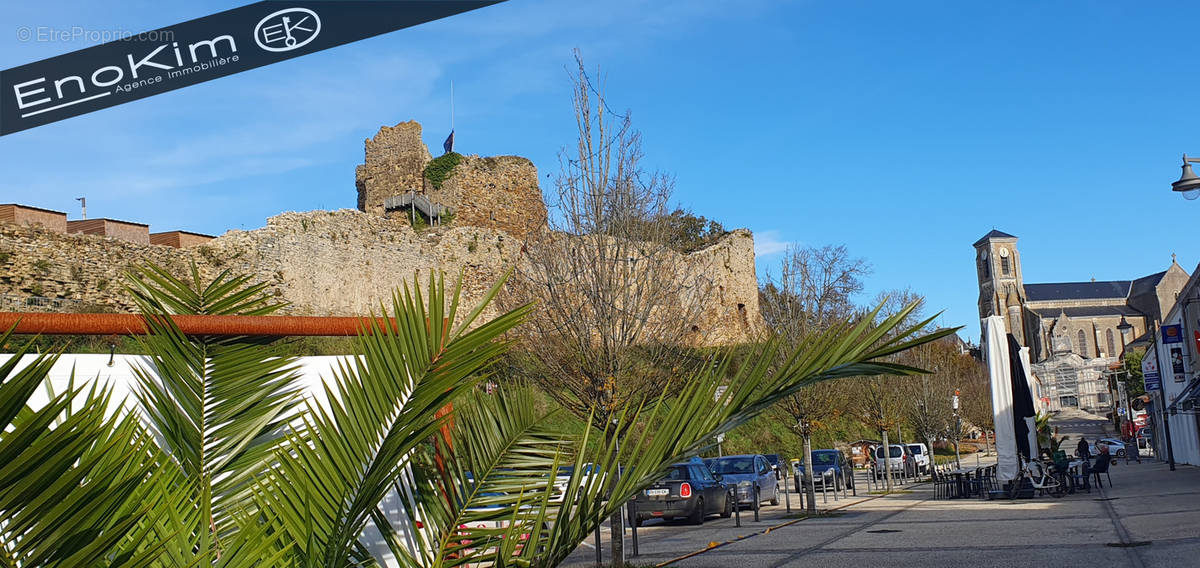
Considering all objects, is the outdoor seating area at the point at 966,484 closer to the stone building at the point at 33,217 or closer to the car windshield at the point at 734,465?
the car windshield at the point at 734,465

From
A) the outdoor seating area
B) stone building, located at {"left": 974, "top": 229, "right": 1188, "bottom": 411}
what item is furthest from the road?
stone building, located at {"left": 974, "top": 229, "right": 1188, "bottom": 411}

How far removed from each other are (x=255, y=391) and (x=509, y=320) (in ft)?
5.56

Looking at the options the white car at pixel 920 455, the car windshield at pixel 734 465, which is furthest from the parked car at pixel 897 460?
the car windshield at pixel 734 465

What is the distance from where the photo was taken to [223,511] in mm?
3738

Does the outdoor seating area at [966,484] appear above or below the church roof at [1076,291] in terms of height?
below

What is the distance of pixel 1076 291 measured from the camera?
132500mm

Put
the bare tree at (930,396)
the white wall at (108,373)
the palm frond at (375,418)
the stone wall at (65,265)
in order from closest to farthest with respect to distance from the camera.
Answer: the palm frond at (375,418)
the white wall at (108,373)
the stone wall at (65,265)
the bare tree at (930,396)

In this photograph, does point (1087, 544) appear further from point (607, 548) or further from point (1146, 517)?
point (607, 548)

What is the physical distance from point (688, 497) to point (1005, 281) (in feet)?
390

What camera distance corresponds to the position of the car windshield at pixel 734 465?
67.1ft

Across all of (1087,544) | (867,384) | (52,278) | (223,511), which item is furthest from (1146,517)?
(52,278)

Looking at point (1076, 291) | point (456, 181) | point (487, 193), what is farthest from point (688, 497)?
point (1076, 291)

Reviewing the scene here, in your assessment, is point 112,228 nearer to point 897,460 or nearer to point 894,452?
point 897,460

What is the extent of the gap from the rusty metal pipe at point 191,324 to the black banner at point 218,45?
5141 mm
